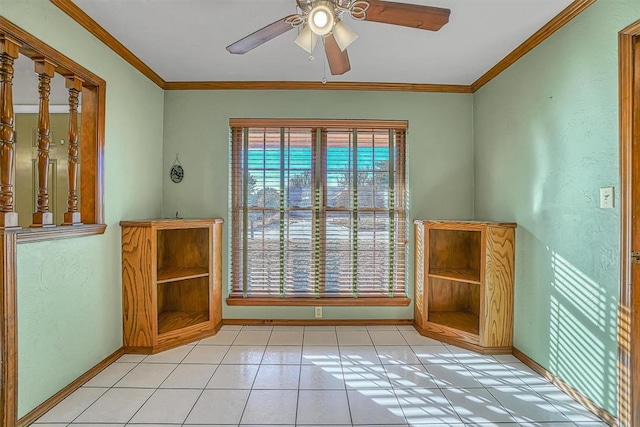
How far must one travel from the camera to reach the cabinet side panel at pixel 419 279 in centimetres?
306

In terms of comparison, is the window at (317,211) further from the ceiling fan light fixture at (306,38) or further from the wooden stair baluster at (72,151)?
the ceiling fan light fixture at (306,38)

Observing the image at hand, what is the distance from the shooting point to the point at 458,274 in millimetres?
2979

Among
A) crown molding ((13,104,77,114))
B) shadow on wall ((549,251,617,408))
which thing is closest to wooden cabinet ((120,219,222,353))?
crown molding ((13,104,77,114))

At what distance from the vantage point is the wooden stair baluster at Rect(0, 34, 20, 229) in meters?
1.69

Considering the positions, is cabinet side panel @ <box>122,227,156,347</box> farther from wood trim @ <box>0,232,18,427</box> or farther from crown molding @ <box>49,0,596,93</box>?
crown molding @ <box>49,0,596,93</box>

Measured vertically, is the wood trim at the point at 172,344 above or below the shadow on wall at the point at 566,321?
below

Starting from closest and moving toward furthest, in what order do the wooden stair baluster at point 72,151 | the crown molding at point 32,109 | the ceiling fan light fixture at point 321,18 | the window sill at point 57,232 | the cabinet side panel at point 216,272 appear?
the ceiling fan light fixture at point 321,18 < the window sill at point 57,232 < the wooden stair baluster at point 72,151 < the cabinet side panel at point 216,272 < the crown molding at point 32,109

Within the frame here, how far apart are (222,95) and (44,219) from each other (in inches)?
73.8

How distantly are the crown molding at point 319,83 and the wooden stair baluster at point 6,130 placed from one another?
0.46 m

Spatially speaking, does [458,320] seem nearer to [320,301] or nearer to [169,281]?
[320,301]

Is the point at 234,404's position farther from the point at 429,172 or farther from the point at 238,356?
the point at 429,172

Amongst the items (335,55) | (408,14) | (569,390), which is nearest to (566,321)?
(569,390)

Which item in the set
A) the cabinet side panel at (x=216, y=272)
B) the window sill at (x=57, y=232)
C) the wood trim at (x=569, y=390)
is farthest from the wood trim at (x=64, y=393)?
the wood trim at (x=569, y=390)

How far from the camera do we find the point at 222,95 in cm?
325
